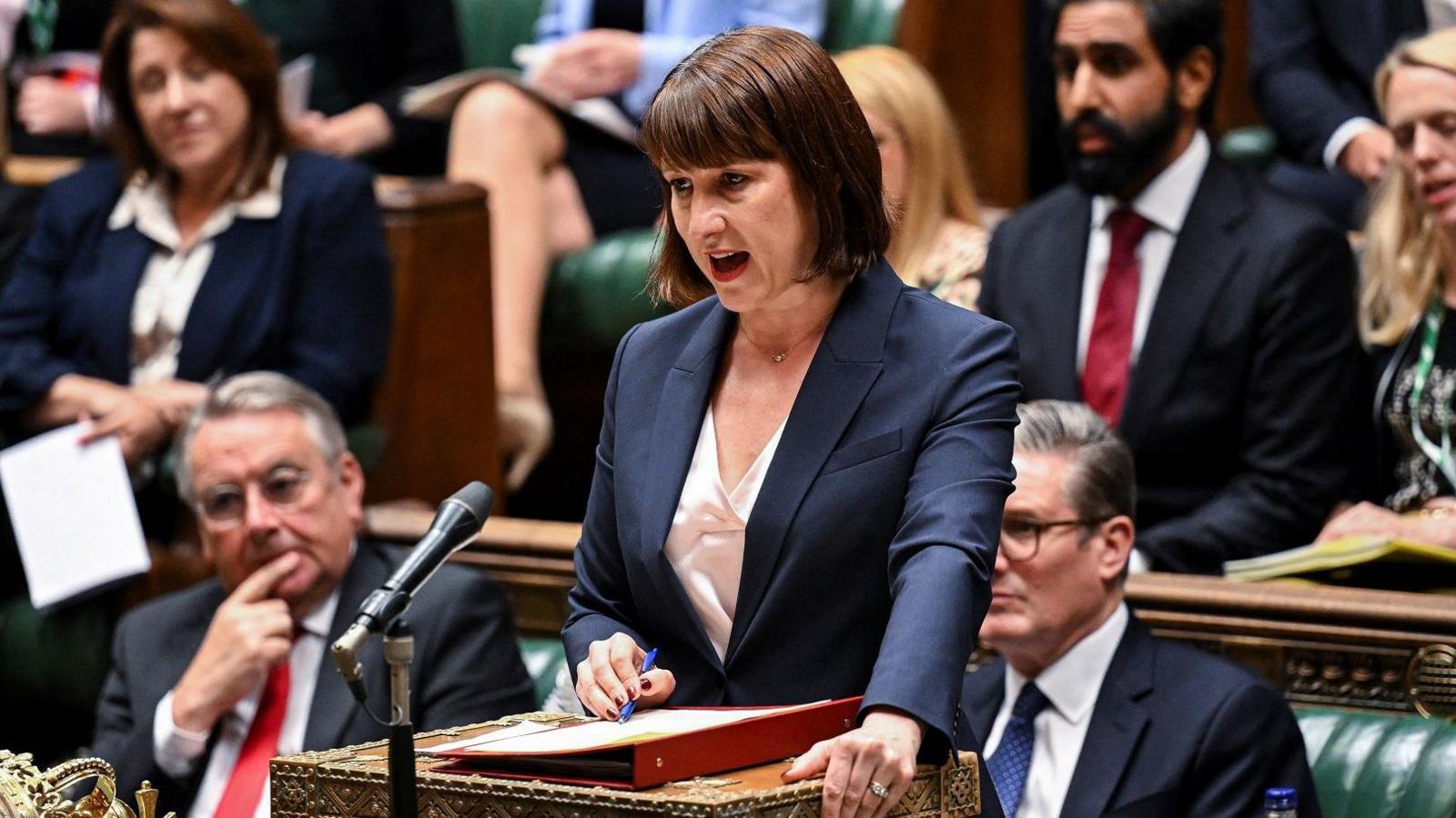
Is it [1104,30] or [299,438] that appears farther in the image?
[1104,30]

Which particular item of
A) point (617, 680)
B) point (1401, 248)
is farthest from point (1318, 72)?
point (617, 680)

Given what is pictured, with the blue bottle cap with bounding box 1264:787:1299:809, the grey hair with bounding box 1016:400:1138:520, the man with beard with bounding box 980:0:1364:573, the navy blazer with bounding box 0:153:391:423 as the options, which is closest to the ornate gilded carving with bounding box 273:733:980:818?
the blue bottle cap with bounding box 1264:787:1299:809

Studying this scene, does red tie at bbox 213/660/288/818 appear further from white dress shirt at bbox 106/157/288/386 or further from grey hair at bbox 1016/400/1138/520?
grey hair at bbox 1016/400/1138/520

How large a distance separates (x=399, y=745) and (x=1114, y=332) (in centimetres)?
226

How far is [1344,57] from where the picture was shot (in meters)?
4.46

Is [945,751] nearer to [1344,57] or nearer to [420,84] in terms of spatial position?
[1344,57]

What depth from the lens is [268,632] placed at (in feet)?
10.6

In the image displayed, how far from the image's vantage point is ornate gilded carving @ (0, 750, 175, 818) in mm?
2199

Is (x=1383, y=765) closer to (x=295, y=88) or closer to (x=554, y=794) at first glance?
(x=554, y=794)

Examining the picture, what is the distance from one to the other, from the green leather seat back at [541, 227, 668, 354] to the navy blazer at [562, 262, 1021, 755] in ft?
8.41

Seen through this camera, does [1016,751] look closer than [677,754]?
No

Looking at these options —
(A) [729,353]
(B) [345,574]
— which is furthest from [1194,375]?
(A) [729,353]

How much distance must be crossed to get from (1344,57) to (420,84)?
6.68 feet

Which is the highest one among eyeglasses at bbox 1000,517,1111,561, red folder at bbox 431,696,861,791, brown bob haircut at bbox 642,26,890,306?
brown bob haircut at bbox 642,26,890,306
